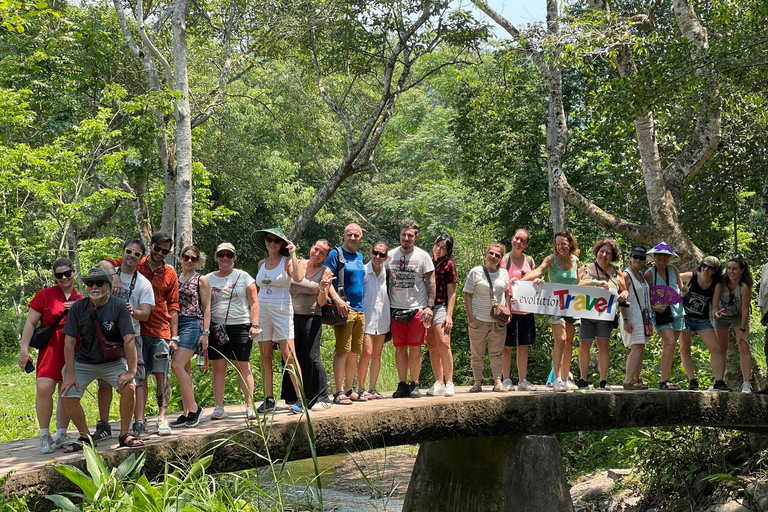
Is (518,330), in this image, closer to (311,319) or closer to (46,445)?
(311,319)

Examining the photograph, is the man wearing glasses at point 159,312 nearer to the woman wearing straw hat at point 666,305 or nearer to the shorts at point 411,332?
the shorts at point 411,332

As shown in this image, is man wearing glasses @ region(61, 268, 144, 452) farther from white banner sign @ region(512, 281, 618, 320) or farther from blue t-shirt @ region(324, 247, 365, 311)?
white banner sign @ region(512, 281, 618, 320)

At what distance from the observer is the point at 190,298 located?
7.14m

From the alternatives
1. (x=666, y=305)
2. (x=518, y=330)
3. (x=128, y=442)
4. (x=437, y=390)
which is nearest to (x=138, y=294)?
(x=128, y=442)

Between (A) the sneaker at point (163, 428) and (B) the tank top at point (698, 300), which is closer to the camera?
(A) the sneaker at point (163, 428)

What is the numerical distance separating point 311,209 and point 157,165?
16.6 feet

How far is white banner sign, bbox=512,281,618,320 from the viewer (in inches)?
333

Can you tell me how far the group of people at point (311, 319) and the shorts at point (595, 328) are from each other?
1cm

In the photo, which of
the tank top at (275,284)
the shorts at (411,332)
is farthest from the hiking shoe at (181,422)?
the shorts at (411,332)

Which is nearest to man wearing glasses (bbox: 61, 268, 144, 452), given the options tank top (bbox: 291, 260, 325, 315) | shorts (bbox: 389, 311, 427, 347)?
tank top (bbox: 291, 260, 325, 315)

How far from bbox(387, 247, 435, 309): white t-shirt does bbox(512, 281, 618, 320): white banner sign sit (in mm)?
1046

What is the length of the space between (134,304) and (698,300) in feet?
19.3

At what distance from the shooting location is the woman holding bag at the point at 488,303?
8.48 metres

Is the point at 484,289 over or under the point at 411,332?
over
